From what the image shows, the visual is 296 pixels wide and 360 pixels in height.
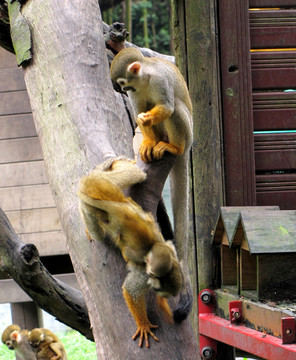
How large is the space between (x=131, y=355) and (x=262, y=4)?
7.44ft

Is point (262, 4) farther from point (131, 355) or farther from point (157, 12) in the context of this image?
point (157, 12)

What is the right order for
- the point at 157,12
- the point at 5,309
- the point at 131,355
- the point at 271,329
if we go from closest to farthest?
the point at 131,355
the point at 271,329
the point at 5,309
the point at 157,12

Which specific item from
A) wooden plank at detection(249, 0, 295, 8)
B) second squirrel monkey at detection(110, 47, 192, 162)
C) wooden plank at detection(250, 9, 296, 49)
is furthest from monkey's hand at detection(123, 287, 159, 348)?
wooden plank at detection(249, 0, 295, 8)

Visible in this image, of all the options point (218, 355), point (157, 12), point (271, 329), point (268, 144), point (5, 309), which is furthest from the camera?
point (157, 12)

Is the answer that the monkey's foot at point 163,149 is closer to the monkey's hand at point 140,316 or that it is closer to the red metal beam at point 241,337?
the monkey's hand at point 140,316

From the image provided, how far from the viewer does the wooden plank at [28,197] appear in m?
4.94

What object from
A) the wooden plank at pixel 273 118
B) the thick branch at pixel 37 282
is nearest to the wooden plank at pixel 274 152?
the wooden plank at pixel 273 118

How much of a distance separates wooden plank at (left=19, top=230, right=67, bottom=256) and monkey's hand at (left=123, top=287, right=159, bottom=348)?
3324mm

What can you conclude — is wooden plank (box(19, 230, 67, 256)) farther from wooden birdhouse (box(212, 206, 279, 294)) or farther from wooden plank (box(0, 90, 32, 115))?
wooden birdhouse (box(212, 206, 279, 294))

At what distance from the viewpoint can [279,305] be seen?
2.42m

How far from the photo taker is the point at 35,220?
4957 millimetres

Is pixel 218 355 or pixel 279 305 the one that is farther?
pixel 218 355

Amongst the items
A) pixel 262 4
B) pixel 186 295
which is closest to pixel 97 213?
pixel 186 295

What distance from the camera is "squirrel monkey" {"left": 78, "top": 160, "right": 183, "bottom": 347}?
167 cm
